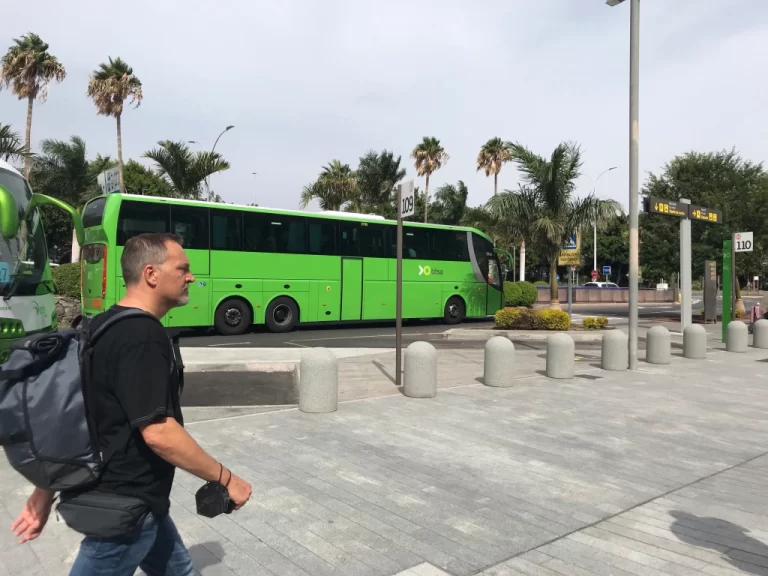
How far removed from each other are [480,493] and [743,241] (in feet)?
54.2

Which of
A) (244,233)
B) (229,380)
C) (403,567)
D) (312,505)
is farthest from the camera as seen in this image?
(244,233)

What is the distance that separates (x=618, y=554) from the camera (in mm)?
3682

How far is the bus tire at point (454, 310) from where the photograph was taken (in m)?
22.3

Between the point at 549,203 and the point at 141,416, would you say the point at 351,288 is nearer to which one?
the point at 549,203

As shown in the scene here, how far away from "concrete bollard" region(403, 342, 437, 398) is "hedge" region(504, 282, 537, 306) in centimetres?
2216

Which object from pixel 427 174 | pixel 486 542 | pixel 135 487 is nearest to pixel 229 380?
pixel 486 542

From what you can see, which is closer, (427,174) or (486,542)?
(486,542)

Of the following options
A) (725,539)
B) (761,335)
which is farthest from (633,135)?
(725,539)

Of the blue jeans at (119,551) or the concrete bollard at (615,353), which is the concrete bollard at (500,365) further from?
the blue jeans at (119,551)

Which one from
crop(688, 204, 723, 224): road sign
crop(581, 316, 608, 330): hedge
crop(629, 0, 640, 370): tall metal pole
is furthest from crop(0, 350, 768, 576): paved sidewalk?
crop(581, 316, 608, 330): hedge

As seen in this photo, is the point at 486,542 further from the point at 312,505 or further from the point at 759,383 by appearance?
the point at 759,383

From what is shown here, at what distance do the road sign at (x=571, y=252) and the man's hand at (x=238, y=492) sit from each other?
679 inches

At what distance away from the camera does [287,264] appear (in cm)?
1838

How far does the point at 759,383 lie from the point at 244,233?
13.0 m
